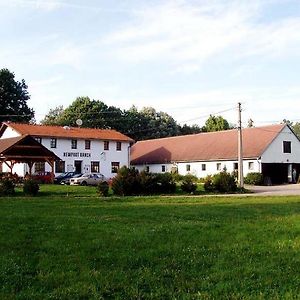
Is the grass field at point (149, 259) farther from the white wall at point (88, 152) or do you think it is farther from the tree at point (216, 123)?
the tree at point (216, 123)

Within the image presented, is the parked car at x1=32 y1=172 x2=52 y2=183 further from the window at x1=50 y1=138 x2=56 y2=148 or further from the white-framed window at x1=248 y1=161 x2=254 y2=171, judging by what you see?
→ the white-framed window at x1=248 y1=161 x2=254 y2=171

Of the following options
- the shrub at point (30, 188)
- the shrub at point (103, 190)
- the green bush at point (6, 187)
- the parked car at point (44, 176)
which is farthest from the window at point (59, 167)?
the shrub at point (103, 190)

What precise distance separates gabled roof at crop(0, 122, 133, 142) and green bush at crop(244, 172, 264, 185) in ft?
59.5

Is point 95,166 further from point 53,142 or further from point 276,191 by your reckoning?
point 276,191

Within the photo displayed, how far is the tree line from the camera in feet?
253

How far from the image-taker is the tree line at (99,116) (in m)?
77.2

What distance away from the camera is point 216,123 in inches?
3807

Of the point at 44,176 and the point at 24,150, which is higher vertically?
the point at 24,150

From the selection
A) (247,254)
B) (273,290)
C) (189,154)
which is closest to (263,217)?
(247,254)

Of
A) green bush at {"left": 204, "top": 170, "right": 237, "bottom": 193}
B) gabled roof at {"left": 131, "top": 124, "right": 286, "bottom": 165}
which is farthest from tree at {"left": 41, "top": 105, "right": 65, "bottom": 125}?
green bush at {"left": 204, "top": 170, "right": 237, "bottom": 193}

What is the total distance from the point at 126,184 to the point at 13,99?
49.4m

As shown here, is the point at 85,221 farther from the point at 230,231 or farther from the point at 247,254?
the point at 247,254

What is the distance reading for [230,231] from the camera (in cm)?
1272

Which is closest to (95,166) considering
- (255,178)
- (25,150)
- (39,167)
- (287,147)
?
(39,167)
